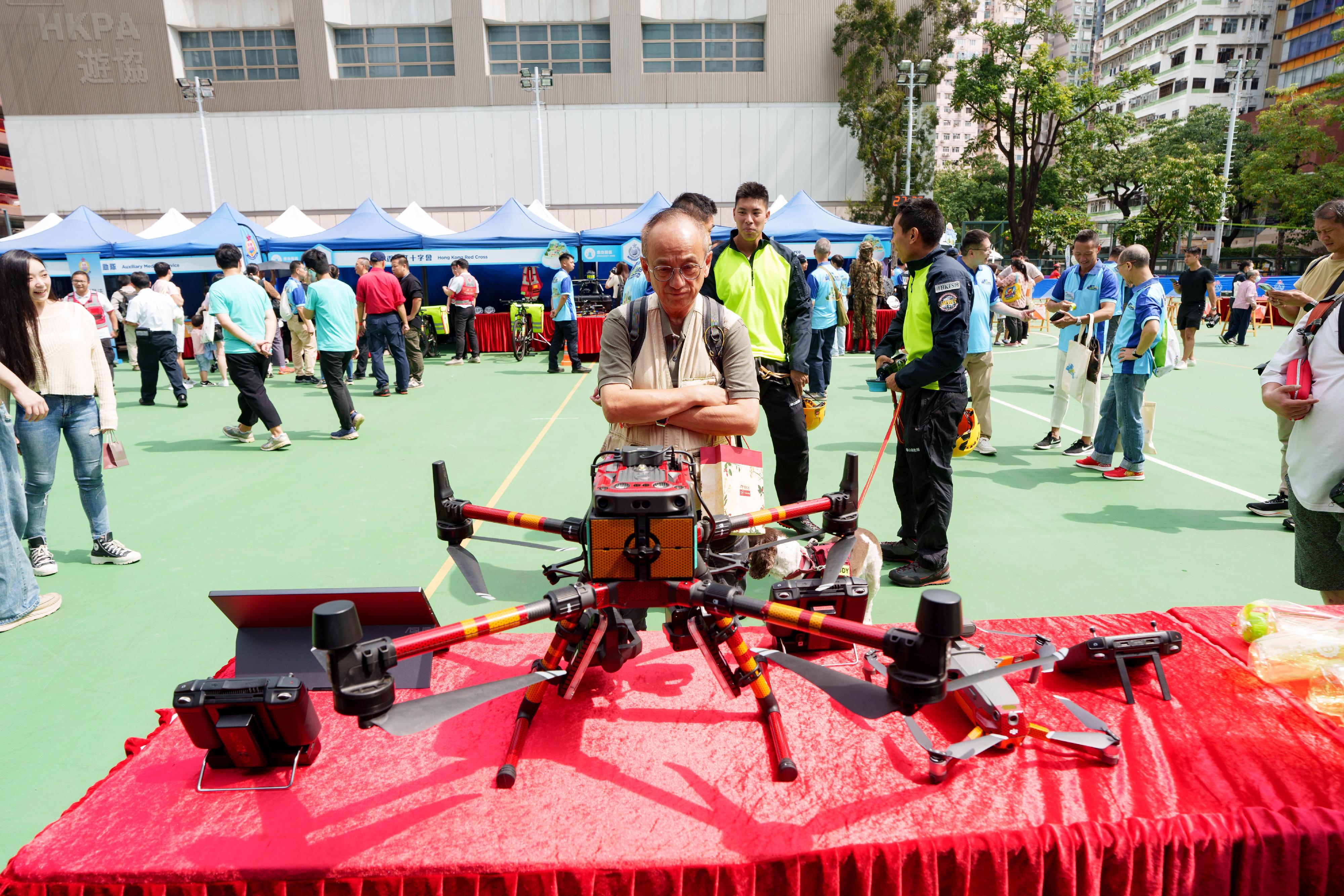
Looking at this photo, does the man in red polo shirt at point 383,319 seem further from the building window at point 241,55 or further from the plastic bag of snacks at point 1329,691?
the building window at point 241,55

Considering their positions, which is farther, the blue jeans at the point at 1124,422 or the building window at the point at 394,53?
the building window at the point at 394,53

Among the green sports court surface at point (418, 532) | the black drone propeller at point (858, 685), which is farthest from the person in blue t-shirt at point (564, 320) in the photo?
the black drone propeller at point (858, 685)

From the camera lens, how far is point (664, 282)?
2.30 m

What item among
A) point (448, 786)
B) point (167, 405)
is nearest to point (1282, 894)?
point (448, 786)

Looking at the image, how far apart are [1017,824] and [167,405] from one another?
463 inches

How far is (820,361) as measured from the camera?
8.87 m

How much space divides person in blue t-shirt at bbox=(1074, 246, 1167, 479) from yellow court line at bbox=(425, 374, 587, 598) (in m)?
4.94

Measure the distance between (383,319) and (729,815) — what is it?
9.97m

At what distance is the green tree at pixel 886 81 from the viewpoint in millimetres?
30547

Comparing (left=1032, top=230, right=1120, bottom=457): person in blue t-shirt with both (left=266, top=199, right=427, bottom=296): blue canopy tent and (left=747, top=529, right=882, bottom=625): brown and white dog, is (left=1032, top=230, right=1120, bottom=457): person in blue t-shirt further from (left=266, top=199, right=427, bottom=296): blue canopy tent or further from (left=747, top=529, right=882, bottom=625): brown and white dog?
(left=266, top=199, right=427, bottom=296): blue canopy tent

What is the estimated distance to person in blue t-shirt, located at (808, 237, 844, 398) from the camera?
8891mm

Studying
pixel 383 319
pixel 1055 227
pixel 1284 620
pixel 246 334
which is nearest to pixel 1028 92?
pixel 1055 227

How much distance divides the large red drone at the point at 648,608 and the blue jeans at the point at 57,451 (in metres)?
3.23

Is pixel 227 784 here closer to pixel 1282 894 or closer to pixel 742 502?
pixel 742 502
